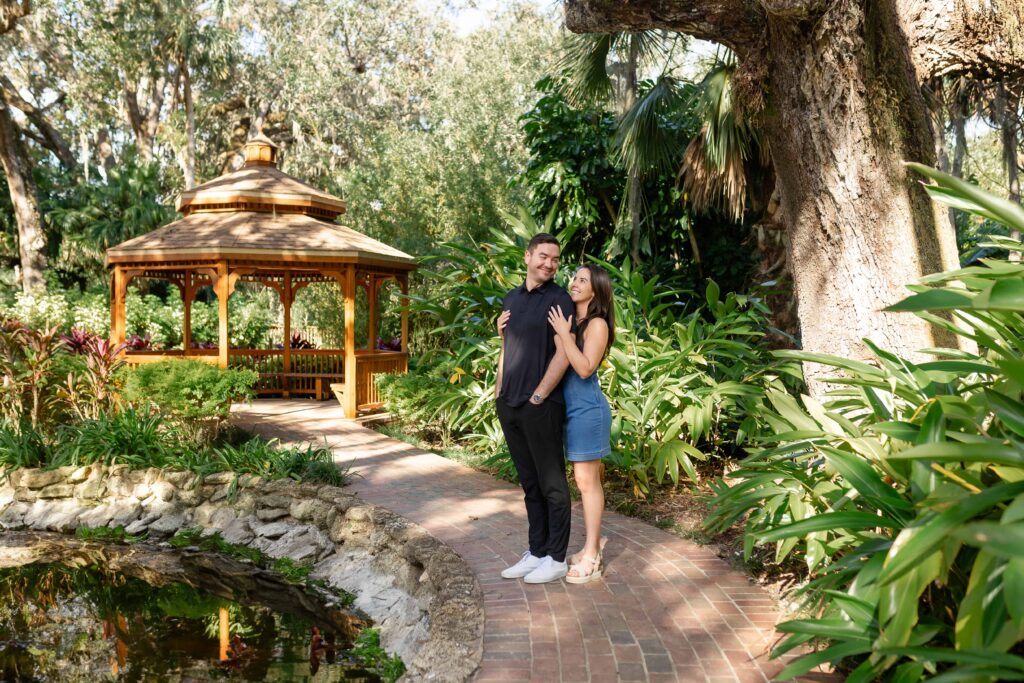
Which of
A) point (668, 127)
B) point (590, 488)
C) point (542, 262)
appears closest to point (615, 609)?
point (590, 488)

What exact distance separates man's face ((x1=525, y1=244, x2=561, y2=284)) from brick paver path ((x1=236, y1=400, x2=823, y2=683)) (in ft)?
5.97

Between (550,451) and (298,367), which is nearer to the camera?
(550,451)

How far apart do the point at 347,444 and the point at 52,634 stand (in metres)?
4.51

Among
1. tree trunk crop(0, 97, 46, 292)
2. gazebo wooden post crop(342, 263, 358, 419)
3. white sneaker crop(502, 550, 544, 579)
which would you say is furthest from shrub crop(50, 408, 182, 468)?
tree trunk crop(0, 97, 46, 292)

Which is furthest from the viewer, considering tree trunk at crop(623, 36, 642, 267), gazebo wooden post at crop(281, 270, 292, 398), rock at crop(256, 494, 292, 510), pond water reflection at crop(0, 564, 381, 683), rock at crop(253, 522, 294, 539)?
gazebo wooden post at crop(281, 270, 292, 398)

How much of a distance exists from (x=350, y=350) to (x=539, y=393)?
8.69 metres

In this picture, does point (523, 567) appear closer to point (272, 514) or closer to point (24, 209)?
point (272, 514)

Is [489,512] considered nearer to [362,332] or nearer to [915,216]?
[915,216]

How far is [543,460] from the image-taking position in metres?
4.56

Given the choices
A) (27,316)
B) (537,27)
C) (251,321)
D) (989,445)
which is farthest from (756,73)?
(537,27)

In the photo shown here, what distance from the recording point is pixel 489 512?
668cm

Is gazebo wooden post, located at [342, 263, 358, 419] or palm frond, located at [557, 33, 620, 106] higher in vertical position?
palm frond, located at [557, 33, 620, 106]

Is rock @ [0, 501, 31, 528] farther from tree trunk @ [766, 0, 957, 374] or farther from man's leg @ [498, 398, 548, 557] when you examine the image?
tree trunk @ [766, 0, 957, 374]

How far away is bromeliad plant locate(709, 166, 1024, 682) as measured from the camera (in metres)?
2.17
